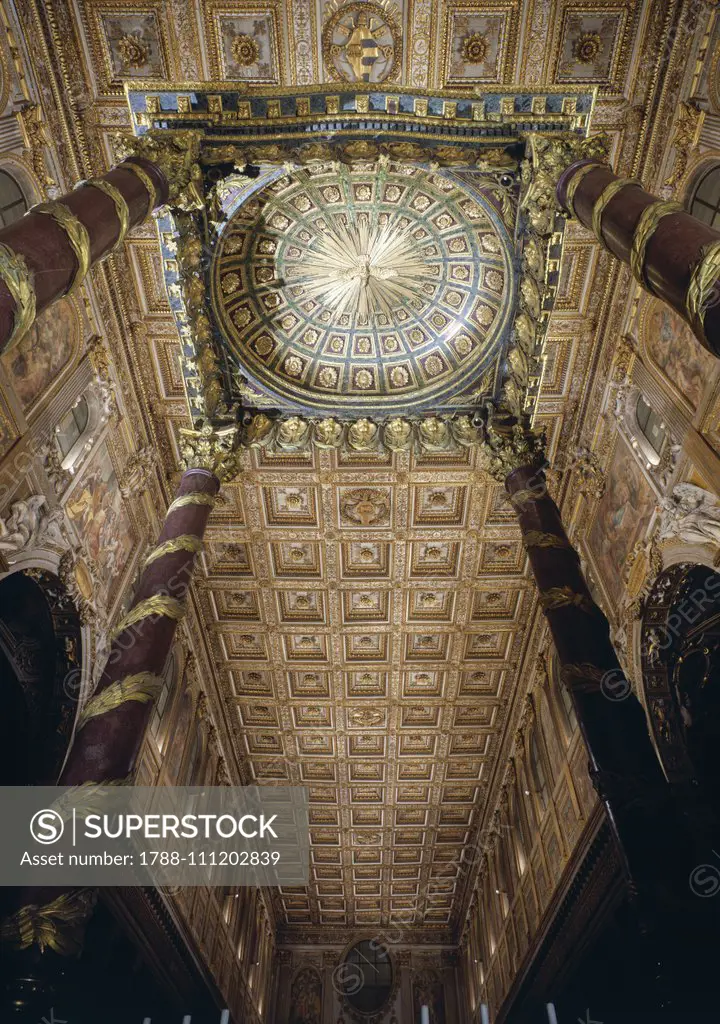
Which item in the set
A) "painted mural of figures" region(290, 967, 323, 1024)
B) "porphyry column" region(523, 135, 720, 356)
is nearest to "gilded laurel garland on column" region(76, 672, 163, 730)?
"porphyry column" region(523, 135, 720, 356)

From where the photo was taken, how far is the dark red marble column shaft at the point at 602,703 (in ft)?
19.7

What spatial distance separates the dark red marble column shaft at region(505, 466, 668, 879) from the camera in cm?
600

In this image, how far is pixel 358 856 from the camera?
883 inches

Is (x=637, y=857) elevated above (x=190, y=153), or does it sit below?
below

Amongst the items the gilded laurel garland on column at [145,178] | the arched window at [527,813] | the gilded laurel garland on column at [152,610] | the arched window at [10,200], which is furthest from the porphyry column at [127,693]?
the arched window at [527,813]

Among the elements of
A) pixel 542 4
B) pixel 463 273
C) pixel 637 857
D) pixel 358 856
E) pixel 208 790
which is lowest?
pixel 358 856

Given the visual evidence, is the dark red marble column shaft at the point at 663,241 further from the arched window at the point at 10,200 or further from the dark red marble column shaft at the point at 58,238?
the arched window at the point at 10,200

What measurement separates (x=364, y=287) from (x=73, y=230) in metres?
6.58

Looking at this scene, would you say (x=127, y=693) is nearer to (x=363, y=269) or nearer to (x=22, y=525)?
(x=22, y=525)

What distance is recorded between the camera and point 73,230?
6.89 m

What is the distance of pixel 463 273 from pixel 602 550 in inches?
231

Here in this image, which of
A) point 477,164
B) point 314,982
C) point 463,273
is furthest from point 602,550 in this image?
point 314,982

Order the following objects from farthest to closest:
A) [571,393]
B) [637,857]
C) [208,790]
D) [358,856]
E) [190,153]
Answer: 1. [358,856]
2. [208,790]
3. [571,393]
4. [190,153]
5. [637,857]

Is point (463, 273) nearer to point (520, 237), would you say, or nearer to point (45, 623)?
point (520, 237)
